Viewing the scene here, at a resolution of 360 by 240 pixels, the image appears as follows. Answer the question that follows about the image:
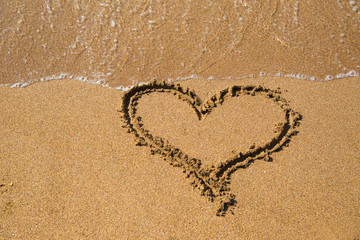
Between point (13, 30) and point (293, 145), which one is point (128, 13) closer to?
point (13, 30)

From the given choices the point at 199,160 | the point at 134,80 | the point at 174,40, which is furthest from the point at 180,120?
the point at 174,40

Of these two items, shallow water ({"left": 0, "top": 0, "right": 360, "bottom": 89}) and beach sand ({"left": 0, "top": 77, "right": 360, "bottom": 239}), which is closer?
beach sand ({"left": 0, "top": 77, "right": 360, "bottom": 239})

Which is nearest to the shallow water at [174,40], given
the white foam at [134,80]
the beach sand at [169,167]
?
the white foam at [134,80]

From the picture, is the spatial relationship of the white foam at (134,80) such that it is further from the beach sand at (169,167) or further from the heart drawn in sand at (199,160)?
the heart drawn in sand at (199,160)

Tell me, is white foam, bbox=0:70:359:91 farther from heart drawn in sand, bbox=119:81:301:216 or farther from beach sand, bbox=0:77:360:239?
heart drawn in sand, bbox=119:81:301:216

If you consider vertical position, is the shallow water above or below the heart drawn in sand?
above

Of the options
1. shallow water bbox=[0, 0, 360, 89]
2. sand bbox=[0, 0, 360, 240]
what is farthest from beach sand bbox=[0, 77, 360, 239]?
shallow water bbox=[0, 0, 360, 89]

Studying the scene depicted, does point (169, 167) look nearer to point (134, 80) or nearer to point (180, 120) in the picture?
point (180, 120)
